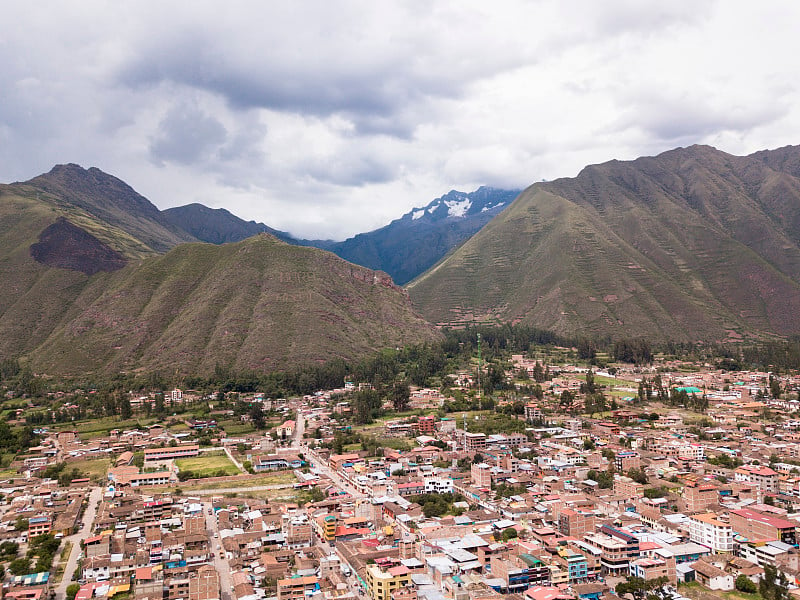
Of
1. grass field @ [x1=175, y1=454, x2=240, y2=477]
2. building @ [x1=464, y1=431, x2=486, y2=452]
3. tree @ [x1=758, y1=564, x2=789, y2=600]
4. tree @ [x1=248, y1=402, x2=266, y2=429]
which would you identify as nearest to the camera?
tree @ [x1=758, y1=564, x2=789, y2=600]

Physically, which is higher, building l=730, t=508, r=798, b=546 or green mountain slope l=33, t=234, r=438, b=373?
green mountain slope l=33, t=234, r=438, b=373

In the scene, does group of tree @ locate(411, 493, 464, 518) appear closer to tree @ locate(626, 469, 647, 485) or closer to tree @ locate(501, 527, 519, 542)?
tree @ locate(501, 527, 519, 542)

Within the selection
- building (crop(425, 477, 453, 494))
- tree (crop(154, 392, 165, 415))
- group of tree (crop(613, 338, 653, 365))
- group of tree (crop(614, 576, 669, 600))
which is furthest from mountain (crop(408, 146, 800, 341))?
group of tree (crop(614, 576, 669, 600))

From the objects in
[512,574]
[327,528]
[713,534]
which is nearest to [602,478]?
[713,534]

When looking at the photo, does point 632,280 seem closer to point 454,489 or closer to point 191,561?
point 454,489

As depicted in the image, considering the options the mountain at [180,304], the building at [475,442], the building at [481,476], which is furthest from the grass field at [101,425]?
the building at [481,476]

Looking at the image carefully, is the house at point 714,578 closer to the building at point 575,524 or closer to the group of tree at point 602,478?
the building at point 575,524

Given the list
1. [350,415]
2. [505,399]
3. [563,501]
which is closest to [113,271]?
[350,415]
